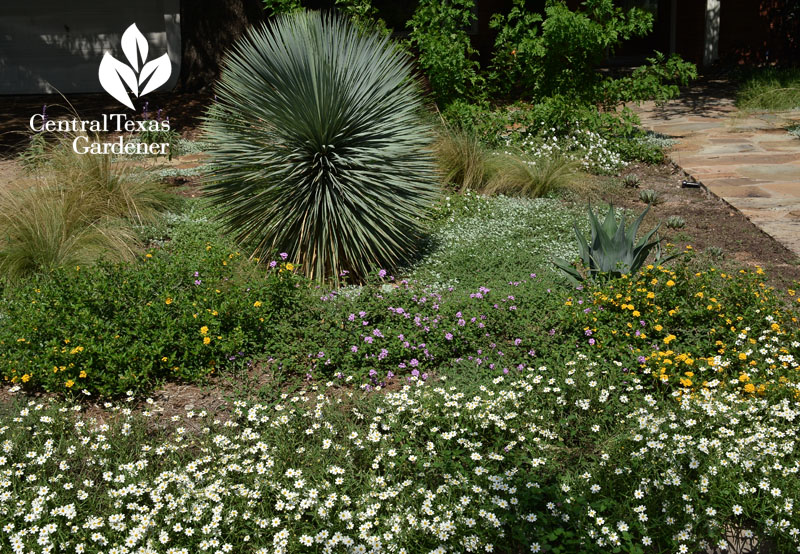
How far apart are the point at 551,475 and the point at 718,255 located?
3460 mm

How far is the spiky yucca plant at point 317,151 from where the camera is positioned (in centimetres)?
540

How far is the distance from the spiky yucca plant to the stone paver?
3444mm

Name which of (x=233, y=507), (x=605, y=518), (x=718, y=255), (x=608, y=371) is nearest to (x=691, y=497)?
(x=605, y=518)

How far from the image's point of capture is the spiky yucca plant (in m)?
5.40

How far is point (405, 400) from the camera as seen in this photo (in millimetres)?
3930

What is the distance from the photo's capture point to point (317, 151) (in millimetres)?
5477

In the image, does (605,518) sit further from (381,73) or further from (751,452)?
(381,73)

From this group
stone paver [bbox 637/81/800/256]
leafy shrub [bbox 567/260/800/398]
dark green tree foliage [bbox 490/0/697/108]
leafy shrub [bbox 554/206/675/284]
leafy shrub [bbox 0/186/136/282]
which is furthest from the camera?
dark green tree foliage [bbox 490/0/697/108]

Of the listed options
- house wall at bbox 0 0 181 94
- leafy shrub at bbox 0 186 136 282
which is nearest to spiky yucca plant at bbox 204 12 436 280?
leafy shrub at bbox 0 186 136 282

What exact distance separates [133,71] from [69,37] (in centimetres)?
245

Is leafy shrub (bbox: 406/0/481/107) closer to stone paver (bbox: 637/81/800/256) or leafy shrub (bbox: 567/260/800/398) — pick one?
stone paver (bbox: 637/81/800/256)

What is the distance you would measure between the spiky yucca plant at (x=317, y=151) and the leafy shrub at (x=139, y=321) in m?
0.40

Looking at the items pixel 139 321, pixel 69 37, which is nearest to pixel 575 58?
pixel 139 321

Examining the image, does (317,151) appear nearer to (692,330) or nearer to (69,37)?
(692,330)
